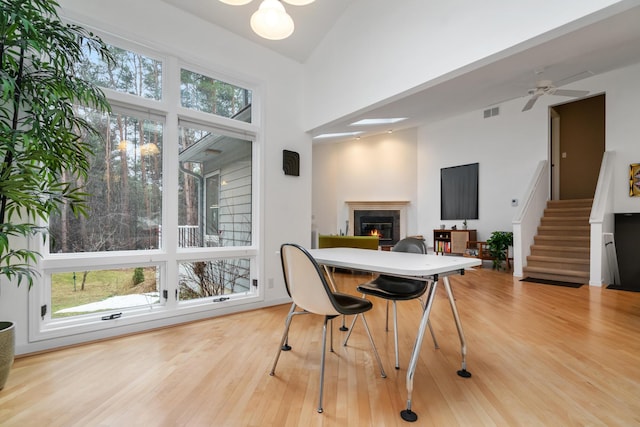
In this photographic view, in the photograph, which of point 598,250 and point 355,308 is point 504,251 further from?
point 355,308

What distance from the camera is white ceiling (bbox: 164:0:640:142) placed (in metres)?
3.22

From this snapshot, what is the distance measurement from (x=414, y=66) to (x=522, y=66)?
2.95 metres

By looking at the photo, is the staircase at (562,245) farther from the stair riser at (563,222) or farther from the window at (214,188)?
the window at (214,188)

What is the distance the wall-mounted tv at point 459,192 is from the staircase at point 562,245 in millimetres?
1539

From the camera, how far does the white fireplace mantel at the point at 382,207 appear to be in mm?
8977

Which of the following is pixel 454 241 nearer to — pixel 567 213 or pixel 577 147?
pixel 567 213

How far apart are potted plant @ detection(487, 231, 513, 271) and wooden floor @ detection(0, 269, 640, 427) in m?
3.36

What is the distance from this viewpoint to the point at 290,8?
344 centimetres

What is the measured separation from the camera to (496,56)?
7.56ft

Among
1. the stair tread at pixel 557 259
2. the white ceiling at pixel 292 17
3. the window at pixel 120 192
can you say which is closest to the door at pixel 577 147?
the stair tread at pixel 557 259

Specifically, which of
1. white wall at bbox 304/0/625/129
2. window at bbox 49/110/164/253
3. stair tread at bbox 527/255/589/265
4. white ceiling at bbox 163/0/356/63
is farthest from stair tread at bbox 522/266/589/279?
window at bbox 49/110/164/253

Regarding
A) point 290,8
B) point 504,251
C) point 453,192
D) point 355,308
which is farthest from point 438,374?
point 453,192

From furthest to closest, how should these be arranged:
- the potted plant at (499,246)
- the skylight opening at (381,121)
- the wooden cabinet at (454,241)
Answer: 1. the wooden cabinet at (454,241)
2. the skylight opening at (381,121)
3. the potted plant at (499,246)

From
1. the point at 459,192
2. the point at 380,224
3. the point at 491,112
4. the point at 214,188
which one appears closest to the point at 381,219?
the point at 380,224
